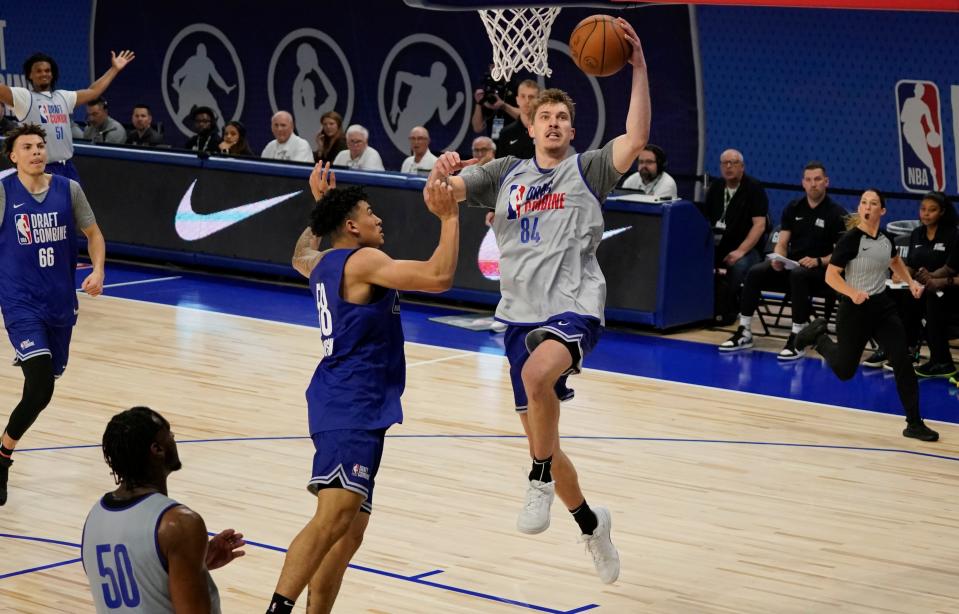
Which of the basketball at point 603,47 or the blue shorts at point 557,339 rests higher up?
the basketball at point 603,47

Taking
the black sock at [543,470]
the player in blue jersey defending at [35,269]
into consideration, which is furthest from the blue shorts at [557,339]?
the player in blue jersey defending at [35,269]

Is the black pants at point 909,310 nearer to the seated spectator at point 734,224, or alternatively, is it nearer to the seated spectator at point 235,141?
the seated spectator at point 734,224

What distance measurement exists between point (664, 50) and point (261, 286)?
529 cm

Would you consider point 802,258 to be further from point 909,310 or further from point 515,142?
point 515,142

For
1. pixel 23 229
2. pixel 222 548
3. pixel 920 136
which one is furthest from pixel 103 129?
pixel 222 548

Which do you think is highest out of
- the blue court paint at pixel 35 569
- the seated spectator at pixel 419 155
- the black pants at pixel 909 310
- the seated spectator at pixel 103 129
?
the seated spectator at pixel 103 129

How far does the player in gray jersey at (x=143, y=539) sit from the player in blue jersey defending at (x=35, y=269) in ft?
13.5

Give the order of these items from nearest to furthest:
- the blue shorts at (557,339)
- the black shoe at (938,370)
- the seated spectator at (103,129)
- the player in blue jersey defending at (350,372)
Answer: the player in blue jersey defending at (350,372), the blue shorts at (557,339), the black shoe at (938,370), the seated spectator at (103,129)

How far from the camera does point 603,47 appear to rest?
268 inches

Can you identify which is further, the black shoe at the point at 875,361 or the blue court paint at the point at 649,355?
the black shoe at the point at 875,361

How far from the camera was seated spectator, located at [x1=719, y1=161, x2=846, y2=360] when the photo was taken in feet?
42.0

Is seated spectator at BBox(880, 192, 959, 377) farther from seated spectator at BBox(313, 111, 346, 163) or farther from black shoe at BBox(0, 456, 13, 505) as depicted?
black shoe at BBox(0, 456, 13, 505)

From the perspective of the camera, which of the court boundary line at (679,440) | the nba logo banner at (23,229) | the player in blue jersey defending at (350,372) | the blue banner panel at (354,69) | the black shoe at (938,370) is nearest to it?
the player in blue jersey defending at (350,372)

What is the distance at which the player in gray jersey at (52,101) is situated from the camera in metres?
12.0
